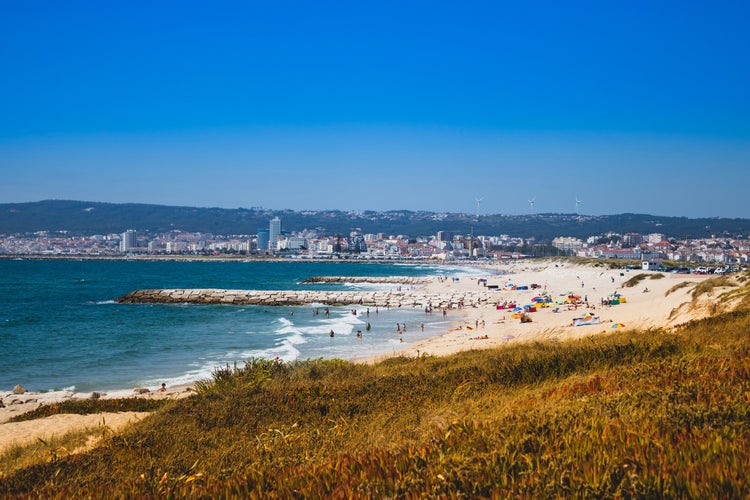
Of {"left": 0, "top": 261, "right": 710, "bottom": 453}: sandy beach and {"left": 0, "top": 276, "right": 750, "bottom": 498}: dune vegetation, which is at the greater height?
{"left": 0, "top": 276, "right": 750, "bottom": 498}: dune vegetation

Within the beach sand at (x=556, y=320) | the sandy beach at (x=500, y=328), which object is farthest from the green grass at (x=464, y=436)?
the beach sand at (x=556, y=320)

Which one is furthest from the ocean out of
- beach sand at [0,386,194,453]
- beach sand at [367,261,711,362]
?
beach sand at [0,386,194,453]

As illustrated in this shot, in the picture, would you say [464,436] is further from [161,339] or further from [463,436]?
[161,339]

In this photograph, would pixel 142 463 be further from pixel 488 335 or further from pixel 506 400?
pixel 488 335

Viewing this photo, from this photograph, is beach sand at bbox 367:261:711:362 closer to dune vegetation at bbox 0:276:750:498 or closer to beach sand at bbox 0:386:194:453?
dune vegetation at bbox 0:276:750:498

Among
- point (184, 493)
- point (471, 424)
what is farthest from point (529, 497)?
point (184, 493)

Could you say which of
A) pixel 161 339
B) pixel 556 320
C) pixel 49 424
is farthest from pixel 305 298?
pixel 49 424
